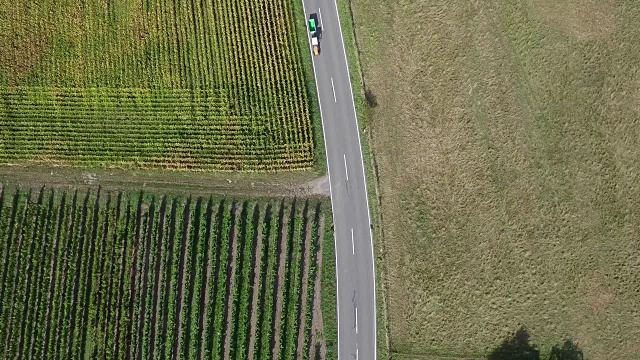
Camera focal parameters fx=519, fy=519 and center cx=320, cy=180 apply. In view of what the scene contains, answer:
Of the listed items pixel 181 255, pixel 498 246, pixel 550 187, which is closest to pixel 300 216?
pixel 181 255

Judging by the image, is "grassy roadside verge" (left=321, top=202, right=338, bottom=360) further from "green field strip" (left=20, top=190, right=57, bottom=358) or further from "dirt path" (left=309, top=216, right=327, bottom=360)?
"green field strip" (left=20, top=190, right=57, bottom=358)

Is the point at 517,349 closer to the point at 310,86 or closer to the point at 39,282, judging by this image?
the point at 310,86

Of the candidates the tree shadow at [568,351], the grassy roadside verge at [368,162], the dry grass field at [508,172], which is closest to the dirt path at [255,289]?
the grassy roadside verge at [368,162]

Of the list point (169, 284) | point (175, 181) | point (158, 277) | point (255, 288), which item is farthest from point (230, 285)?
point (175, 181)

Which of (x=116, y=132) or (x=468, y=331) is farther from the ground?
(x=116, y=132)

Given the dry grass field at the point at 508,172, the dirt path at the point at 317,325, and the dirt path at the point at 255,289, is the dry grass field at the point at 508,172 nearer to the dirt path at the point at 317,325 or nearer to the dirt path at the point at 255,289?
the dirt path at the point at 317,325

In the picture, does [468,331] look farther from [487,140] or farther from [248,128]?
[248,128]

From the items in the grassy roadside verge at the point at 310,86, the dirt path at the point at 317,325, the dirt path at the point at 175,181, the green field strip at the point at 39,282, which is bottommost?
the dirt path at the point at 317,325
